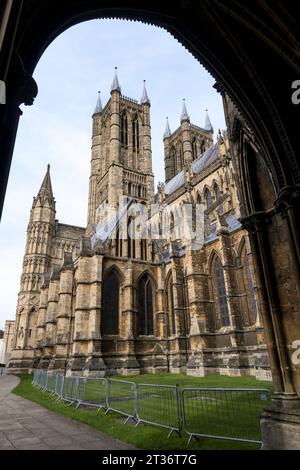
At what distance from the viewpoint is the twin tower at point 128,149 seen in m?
45.1

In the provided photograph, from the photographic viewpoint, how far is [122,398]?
9.05 m

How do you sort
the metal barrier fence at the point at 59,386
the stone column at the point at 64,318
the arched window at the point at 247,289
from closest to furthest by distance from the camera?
the metal barrier fence at the point at 59,386 < the arched window at the point at 247,289 < the stone column at the point at 64,318

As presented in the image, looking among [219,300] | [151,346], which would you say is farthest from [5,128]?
[151,346]

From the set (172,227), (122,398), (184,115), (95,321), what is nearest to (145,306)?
(95,321)

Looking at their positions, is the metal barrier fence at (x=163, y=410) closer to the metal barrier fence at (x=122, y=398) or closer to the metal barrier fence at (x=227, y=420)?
the metal barrier fence at (x=227, y=420)

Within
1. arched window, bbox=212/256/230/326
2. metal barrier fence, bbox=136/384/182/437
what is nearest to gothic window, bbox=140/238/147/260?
arched window, bbox=212/256/230/326

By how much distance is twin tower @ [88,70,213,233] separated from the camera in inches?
1774

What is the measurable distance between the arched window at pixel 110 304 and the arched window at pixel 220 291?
25.6 feet

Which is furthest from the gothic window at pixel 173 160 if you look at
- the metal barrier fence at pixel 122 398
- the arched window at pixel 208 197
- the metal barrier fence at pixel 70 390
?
the metal barrier fence at pixel 122 398

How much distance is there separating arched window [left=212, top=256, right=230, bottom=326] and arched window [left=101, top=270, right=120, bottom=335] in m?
7.81

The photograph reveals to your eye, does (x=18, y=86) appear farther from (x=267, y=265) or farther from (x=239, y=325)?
(x=239, y=325)

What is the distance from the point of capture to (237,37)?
587 cm
